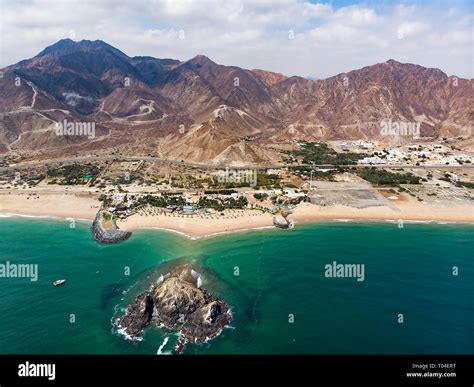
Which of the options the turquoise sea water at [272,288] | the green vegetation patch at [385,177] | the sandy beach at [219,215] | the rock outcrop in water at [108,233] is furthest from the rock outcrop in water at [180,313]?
the green vegetation patch at [385,177]

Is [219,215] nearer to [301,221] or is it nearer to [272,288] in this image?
[301,221]

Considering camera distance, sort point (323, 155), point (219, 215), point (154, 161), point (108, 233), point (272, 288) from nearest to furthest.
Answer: point (272, 288) → point (108, 233) → point (219, 215) → point (154, 161) → point (323, 155)

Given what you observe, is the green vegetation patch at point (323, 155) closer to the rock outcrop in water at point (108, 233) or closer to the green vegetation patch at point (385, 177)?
the green vegetation patch at point (385, 177)

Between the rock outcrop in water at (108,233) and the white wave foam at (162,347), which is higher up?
the rock outcrop in water at (108,233)

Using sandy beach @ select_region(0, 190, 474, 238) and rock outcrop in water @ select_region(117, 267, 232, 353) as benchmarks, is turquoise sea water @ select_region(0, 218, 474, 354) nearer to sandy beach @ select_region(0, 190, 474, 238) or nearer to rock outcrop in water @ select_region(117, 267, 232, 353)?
rock outcrop in water @ select_region(117, 267, 232, 353)

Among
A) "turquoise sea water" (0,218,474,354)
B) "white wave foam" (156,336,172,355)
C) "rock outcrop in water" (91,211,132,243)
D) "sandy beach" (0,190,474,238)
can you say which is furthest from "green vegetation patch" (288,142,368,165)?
"white wave foam" (156,336,172,355)

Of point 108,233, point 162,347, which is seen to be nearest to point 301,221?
point 108,233

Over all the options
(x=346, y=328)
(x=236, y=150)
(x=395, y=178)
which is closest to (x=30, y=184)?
(x=236, y=150)
